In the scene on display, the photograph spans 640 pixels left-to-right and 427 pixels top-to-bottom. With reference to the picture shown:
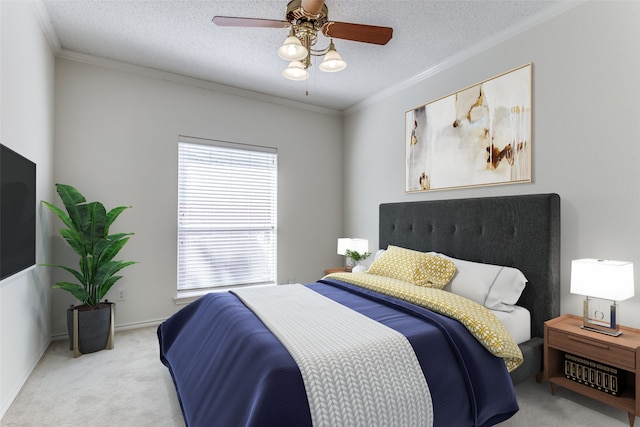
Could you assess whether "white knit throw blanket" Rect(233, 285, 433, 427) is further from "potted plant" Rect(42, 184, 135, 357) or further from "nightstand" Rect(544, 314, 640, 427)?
"potted plant" Rect(42, 184, 135, 357)

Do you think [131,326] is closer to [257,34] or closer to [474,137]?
[257,34]

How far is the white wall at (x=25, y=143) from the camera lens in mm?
1978

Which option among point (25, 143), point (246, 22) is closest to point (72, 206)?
point (25, 143)

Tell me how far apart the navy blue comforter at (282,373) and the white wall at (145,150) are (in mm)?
1664

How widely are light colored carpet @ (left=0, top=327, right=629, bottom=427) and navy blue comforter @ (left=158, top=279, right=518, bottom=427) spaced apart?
26 centimetres

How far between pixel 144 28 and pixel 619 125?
3602mm

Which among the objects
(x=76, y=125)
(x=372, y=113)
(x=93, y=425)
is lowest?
(x=93, y=425)

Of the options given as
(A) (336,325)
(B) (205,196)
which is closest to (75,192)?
(B) (205,196)

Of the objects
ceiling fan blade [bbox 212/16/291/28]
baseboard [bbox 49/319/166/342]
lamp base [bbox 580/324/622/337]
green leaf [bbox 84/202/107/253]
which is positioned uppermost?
ceiling fan blade [bbox 212/16/291/28]

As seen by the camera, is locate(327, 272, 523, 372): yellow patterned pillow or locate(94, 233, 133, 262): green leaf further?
locate(94, 233, 133, 262): green leaf

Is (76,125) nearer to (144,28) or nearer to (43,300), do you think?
(144,28)

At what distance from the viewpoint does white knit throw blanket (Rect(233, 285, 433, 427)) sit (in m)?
1.32

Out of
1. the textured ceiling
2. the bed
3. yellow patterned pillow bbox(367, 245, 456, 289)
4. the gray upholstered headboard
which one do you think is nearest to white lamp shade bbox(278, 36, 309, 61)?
the textured ceiling

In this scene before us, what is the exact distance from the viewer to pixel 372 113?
4.21m
